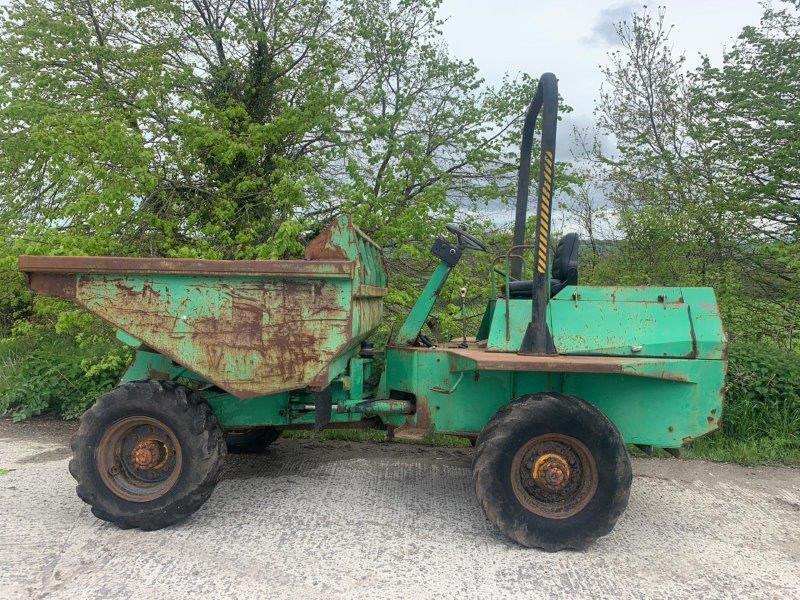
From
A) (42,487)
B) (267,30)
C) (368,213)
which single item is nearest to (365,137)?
(368,213)

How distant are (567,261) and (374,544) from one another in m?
2.28

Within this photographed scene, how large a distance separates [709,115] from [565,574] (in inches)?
270

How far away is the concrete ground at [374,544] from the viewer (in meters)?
3.17

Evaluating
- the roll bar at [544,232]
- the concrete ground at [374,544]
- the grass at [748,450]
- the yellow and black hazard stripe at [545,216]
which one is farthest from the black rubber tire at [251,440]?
the grass at [748,450]

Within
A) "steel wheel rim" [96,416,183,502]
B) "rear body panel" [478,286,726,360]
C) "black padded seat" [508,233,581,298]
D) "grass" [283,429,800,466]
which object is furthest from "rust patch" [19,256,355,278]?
"grass" [283,429,800,466]

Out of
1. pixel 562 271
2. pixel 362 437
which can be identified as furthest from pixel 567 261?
pixel 362 437

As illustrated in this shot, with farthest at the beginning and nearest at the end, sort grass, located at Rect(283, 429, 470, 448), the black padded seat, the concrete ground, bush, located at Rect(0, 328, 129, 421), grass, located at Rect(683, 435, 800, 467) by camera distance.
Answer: bush, located at Rect(0, 328, 129, 421), grass, located at Rect(283, 429, 470, 448), grass, located at Rect(683, 435, 800, 467), the black padded seat, the concrete ground

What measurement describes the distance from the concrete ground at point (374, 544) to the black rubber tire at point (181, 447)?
0.41 ft

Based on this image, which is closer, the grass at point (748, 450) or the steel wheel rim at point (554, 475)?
the steel wheel rim at point (554, 475)

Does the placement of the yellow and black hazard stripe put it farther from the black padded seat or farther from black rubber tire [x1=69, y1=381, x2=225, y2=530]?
black rubber tire [x1=69, y1=381, x2=225, y2=530]

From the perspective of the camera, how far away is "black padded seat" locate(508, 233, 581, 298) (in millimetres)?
4371

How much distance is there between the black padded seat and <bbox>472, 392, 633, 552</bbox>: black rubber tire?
96 centimetres

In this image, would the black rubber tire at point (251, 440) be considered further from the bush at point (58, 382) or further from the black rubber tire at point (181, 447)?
the bush at point (58, 382)

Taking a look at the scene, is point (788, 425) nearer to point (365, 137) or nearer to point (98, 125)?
point (365, 137)
